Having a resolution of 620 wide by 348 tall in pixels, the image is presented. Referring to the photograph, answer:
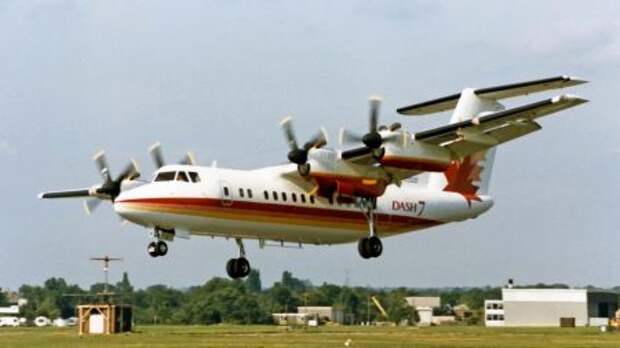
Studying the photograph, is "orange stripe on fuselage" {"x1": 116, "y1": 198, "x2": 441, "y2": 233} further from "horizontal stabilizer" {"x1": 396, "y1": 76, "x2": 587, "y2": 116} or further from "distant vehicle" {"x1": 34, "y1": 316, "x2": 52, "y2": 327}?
"distant vehicle" {"x1": 34, "y1": 316, "x2": 52, "y2": 327}

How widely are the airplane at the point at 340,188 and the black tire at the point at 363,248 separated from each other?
0.15 ft

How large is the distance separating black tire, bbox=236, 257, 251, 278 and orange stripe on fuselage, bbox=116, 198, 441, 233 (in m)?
3.41

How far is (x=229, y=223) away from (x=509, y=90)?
10787 millimetres

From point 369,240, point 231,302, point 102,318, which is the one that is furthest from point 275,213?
point 231,302

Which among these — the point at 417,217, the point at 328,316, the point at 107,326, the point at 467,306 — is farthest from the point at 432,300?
the point at 417,217

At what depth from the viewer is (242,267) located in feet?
132

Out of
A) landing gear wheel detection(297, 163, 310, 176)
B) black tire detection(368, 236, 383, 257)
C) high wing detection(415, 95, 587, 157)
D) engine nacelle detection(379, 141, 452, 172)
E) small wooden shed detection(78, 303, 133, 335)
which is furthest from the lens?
small wooden shed detection(78, 303, 133, 335)

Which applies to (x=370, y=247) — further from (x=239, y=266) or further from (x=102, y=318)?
(x=102, y=318)

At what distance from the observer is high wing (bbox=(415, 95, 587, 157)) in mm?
34625

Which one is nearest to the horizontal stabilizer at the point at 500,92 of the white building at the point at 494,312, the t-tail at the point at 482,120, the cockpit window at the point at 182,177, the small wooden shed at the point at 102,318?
the t-tail at the point at 482,120

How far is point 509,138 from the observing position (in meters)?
37.3

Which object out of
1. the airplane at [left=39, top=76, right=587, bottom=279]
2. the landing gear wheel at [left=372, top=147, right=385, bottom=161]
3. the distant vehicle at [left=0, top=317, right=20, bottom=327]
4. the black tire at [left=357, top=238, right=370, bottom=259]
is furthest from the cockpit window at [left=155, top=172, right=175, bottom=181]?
the distant vehicle at [left=0, top=317, right=20, bottom=327]

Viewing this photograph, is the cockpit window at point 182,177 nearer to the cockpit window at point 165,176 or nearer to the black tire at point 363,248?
the cockpit window at point 165,176

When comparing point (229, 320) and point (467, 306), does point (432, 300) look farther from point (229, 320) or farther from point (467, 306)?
point (229, 320)
